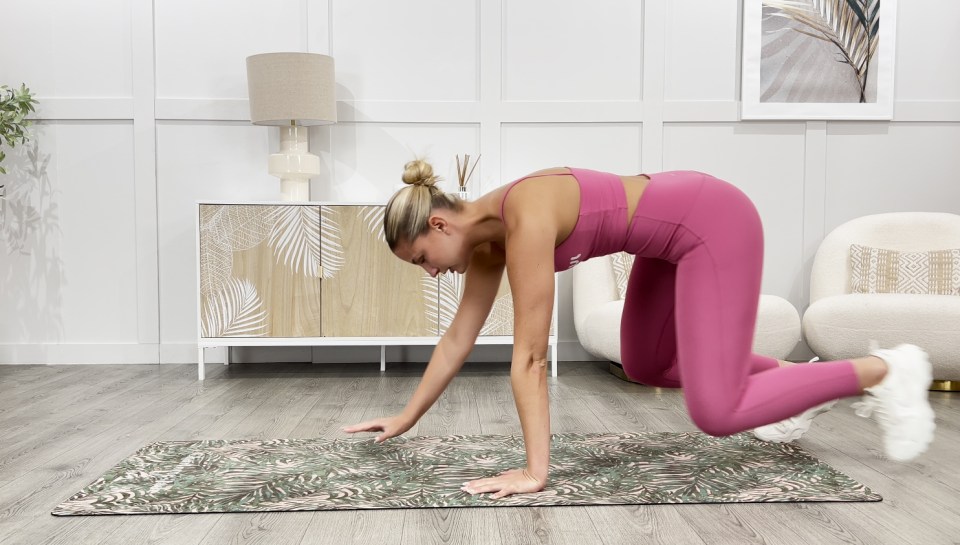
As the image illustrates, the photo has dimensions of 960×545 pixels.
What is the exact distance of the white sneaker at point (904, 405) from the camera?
68.6 inches

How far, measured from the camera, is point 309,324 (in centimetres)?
394

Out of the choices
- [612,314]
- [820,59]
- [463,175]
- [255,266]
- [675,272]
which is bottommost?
[612,314]

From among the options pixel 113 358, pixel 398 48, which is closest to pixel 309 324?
pixel 113 358

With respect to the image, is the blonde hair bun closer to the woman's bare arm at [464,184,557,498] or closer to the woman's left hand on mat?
the woman's bare arm at [464,184,557,498]

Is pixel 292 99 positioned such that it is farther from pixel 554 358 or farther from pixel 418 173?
pixel 418 173

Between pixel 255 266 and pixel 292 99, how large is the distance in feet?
2.80

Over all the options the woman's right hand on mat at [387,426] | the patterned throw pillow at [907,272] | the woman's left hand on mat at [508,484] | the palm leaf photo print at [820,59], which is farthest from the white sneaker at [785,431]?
the palm leaf photo print at [820,59]

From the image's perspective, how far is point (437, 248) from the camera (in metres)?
1.96

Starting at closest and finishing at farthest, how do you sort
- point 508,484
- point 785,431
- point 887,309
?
point 508,484 → point 785,431 → point 887,309

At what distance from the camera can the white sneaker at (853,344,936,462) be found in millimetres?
1742

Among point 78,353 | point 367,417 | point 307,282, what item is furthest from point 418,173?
point 78,353

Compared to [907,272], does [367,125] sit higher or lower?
higher

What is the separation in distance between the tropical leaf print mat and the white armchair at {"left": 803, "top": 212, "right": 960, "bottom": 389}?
4.06 ft

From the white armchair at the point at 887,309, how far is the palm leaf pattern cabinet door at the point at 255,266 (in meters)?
2.39
